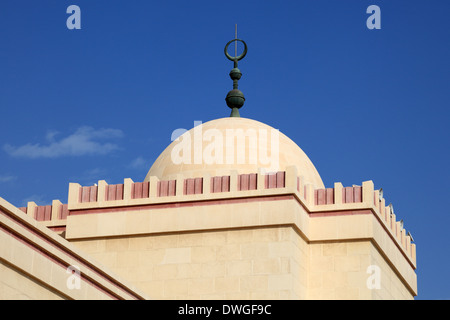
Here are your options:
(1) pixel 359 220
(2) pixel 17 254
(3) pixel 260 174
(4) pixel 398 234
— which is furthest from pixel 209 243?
(2) pixel 17 254

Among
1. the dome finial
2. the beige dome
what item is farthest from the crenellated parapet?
the dome finial

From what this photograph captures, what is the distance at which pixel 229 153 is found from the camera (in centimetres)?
3064

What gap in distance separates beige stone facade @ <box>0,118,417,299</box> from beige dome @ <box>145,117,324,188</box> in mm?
1918

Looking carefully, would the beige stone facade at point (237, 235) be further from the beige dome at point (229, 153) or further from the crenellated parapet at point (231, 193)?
the beige dome at point (229, 153)

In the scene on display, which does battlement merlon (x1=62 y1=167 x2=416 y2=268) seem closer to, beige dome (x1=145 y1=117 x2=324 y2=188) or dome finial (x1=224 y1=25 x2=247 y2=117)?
beige dome (x1=145 y1=117 x2=324 y2=188)

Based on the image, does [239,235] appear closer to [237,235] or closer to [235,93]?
[237,235]

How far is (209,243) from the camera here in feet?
90.7

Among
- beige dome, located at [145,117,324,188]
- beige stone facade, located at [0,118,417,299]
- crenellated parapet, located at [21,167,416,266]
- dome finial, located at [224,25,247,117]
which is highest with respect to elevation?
dome finial, located at [224,25,247,117]

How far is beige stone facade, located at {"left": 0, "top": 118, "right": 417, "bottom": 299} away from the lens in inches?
1066

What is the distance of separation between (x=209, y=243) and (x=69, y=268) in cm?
759

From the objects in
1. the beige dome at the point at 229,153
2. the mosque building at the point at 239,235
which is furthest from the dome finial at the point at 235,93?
the mosque building at the point at 239,235

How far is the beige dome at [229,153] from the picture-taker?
30.5 m

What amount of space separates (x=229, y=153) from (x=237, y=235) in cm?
402
